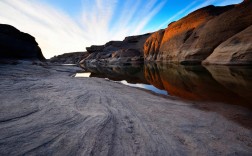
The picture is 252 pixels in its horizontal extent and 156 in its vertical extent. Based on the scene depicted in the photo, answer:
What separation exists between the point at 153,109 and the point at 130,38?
107262 millimetres

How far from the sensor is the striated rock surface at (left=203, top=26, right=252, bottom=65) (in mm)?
16327

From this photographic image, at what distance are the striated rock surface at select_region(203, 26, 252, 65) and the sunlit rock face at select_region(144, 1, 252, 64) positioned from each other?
0.10 m

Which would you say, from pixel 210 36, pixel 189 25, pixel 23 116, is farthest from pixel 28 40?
pixel 189 25

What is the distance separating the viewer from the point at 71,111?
12.9 ft

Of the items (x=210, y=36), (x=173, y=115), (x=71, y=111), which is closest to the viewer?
(x=71, y=111)

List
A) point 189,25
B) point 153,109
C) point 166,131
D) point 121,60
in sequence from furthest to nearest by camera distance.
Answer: point 121,60 → point 189,25 → point 153,109 → point 166,131

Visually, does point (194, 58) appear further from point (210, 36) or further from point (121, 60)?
point (121, 60)

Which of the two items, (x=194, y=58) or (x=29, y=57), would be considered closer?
(x=29, y=57)

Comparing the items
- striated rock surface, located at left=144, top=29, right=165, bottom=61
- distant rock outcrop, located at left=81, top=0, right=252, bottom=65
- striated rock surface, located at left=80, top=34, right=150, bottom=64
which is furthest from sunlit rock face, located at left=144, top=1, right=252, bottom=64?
striated rock surface, located at left=80, top=34, right=150, bottom=64

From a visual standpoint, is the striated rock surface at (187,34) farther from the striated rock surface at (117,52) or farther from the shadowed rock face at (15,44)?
the shadowed rock face at (15,44)

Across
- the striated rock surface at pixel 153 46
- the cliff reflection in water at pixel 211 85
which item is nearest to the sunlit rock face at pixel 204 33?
the striated rock surface at pixel 153 46

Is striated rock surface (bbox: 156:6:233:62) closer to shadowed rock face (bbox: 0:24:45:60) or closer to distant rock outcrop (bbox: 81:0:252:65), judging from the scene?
distant rock outcrop (bbox: 81:0:252:65)

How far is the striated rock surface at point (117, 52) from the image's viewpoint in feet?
187

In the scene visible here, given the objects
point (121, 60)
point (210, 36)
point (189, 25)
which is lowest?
point (121, 60)
